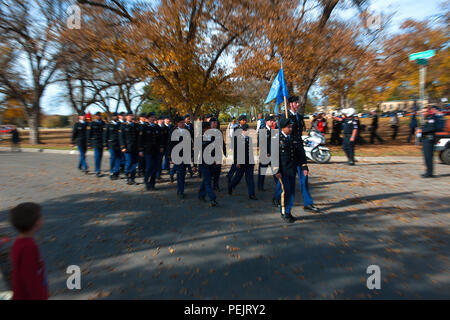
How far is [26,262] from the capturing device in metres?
2.14

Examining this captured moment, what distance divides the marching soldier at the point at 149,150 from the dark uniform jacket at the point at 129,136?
0.40 metres

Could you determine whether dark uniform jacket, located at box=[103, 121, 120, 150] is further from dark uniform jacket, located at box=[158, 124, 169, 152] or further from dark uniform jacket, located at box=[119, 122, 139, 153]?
dark uniform jacket, located at box=[158, 124, 169, 152]

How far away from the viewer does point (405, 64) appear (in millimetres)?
17125

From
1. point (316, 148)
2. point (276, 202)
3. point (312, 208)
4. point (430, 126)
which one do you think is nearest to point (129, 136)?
point (276, 202)

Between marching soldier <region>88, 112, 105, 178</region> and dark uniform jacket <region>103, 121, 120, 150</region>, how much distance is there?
1.91 feet

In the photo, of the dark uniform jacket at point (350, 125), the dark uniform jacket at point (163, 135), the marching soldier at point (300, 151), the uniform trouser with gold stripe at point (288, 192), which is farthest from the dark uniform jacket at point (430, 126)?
the dark uniform jacket at point (163, 135)

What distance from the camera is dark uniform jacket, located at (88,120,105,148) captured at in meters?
9.62

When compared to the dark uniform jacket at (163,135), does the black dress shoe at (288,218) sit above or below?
below

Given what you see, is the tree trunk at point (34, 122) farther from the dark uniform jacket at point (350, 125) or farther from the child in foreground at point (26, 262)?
the child in foreground at point (26, 262)

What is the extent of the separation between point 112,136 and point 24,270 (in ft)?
24.4

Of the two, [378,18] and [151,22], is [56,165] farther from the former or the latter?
[378,18]

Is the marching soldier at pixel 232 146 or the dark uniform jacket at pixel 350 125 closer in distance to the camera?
the marching soldier at pixel 232 146

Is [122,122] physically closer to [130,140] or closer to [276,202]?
[130,140]

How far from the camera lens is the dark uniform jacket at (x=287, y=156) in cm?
519
